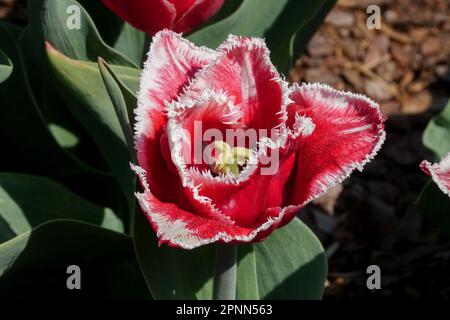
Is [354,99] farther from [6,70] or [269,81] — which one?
[6,70]

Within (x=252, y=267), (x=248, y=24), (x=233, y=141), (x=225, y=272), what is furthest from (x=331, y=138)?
(x=248, y=24)

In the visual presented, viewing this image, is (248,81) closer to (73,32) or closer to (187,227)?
(187,227)

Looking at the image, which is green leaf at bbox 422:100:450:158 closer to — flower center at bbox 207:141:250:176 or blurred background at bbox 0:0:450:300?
blurred background at bbox 0:0:450:300

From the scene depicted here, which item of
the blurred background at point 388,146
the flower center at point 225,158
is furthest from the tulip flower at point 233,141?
the blurred background at point 388,146

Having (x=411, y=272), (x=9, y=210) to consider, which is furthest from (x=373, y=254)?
(x=9, y=210)

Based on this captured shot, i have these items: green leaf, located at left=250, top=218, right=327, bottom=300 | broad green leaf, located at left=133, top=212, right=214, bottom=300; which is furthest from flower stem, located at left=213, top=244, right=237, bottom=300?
green leaf, located at left=250, top=218, right=327, bottom=300

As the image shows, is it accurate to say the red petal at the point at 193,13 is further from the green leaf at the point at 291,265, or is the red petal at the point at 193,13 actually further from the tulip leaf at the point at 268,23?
the green leaf at the point at 291,265
